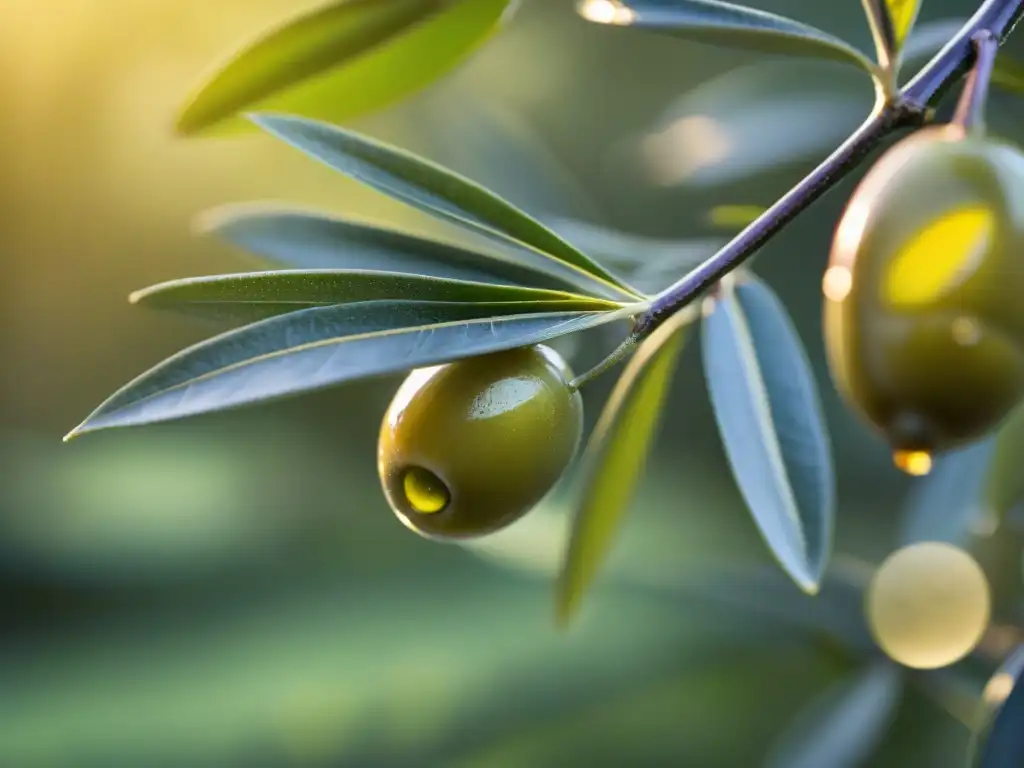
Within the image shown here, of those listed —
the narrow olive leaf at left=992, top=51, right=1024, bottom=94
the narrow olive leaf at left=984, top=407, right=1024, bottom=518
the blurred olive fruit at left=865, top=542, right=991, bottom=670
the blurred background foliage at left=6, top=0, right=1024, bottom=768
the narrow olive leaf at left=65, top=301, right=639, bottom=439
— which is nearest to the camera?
the narrow olive leaf at left=65, top=301, right=639, bottom=439

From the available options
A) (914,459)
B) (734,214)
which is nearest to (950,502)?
(734,214)

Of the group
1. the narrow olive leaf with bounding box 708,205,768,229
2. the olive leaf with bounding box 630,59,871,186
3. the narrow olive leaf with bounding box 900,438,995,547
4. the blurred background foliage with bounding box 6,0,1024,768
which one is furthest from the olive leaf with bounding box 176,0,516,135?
the blurred background foliage with bounding box 6,0,1024,768

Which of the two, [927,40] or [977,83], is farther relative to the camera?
[927,40]

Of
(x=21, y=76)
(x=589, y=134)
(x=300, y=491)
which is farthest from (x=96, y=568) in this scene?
(x=589, y=134)

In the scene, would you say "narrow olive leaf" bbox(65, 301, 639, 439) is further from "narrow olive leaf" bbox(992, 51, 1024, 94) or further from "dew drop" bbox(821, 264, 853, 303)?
"narrow olive leaf" bbox(992, 51, 1024, 94)

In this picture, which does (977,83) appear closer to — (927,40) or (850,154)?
(850,154)

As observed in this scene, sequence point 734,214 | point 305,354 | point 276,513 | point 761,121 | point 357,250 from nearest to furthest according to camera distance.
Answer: point 305,354 < point 357,250 < point 734,214 < point 761,121 < point 276,513

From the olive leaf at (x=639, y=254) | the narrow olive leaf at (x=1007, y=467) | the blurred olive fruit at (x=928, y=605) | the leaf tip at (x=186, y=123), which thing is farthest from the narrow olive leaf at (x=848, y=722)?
the leaf tip at (x=186, y=123)

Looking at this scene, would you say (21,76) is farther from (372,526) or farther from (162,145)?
(372,526)
